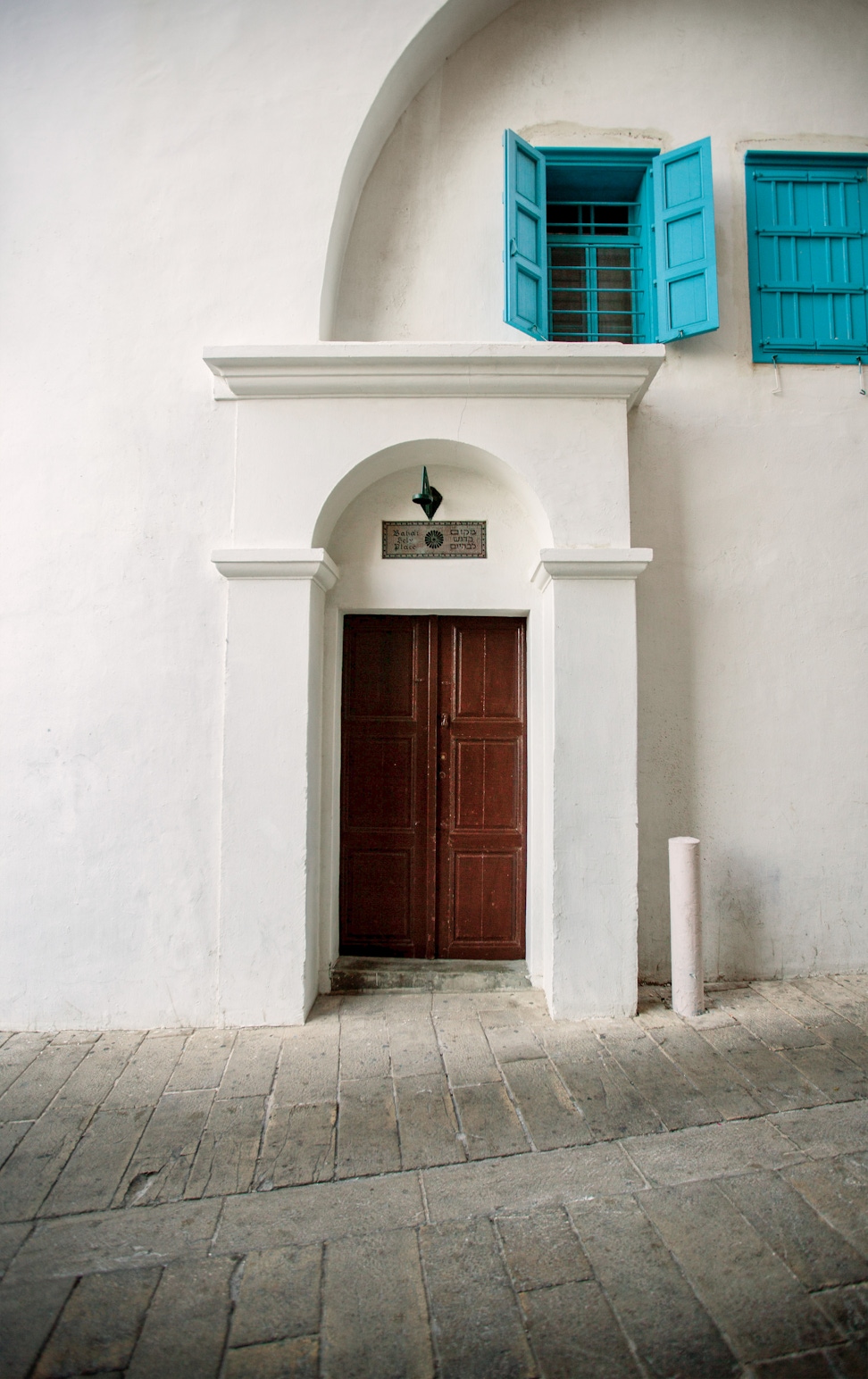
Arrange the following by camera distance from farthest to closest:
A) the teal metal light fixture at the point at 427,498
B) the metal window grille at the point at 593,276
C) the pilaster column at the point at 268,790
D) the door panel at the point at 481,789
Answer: the metal window grille at the point at 593,276, the door panel at the point at 481,789, the teal metal light fixture at the point at 427,498, the pilaster column at the point at 268,790

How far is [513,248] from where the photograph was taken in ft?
15.4

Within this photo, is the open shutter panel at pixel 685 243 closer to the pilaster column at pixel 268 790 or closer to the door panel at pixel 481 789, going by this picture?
the door panel at pixel 481 789

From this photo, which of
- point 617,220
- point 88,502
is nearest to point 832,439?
point 617,220

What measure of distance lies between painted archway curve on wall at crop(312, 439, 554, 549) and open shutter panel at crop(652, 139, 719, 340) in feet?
5.14

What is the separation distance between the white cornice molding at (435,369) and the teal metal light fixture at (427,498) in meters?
0.53

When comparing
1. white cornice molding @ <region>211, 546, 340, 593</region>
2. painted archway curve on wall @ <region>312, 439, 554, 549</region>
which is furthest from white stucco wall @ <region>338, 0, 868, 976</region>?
white cornice molding @ <region>211, 546, 340, 593</region>

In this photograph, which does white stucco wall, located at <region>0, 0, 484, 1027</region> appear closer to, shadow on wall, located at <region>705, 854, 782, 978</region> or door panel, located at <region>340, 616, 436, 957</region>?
door panel, located at <region>340, 616, 436, 957</region>

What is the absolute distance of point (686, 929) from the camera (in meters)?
4.33

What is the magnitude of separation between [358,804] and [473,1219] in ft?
8.98

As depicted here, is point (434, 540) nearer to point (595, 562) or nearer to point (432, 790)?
point (595, 562)

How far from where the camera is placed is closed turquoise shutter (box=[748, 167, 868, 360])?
5.01m

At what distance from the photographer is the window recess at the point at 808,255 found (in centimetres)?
500

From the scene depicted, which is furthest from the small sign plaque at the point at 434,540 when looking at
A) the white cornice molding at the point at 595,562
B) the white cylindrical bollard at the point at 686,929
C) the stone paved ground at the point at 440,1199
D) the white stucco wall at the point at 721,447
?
the stone paved ground at the point at 440,1199

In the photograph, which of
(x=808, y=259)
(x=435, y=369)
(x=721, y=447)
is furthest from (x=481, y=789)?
(x=808, y=259)
